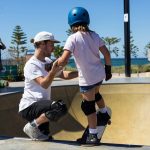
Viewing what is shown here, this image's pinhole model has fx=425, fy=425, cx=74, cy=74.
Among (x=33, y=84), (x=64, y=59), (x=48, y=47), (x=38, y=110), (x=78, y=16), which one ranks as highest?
(x=78, y=16)

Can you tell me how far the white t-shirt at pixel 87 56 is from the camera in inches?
191

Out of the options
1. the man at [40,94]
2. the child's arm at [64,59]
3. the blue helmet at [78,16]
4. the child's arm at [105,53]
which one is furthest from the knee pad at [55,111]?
the blue helmet at [78,16]

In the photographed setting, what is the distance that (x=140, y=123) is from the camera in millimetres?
8289

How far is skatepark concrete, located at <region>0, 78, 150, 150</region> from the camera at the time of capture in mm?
7672

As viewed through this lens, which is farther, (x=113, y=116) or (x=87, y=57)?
(x=113, y=116)

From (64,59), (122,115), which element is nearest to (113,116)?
(122,115)

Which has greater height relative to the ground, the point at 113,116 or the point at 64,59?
the point at 64,59

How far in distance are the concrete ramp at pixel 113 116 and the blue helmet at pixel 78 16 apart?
2.93 metres

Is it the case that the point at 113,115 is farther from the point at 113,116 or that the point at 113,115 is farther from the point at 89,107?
the point at 89,107

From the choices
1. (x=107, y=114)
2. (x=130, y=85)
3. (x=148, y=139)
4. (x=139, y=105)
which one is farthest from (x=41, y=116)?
(x=130, y=85)

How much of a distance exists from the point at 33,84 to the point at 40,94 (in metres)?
0.15

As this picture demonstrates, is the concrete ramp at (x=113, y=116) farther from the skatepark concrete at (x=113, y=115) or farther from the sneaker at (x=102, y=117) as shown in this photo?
the sneaker at (x=102, y=117)

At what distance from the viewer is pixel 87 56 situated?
4.89m

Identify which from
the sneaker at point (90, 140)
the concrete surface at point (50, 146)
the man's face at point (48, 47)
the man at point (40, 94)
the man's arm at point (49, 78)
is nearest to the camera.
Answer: the concrete surface at point (50, 146)
